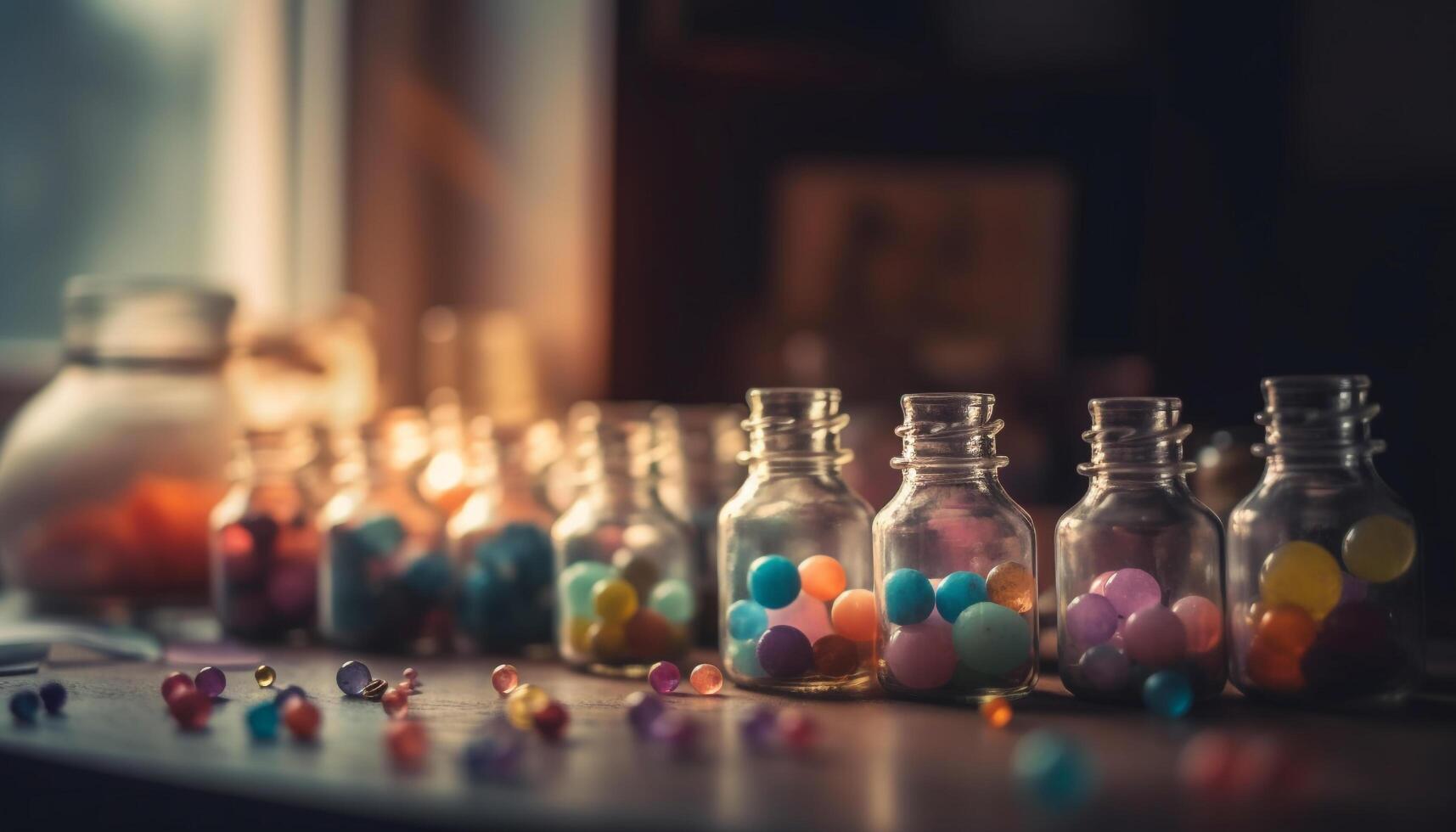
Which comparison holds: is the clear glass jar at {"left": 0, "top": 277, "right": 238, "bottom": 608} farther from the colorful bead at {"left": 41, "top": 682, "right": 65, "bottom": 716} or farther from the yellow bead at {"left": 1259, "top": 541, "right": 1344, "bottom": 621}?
the yellow bead at {"left": 1259, "top": 541, "right": 1344, "bottom": 621}

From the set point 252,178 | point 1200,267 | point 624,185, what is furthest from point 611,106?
point 1200,267

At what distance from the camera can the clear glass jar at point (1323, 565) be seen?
35.0 inches

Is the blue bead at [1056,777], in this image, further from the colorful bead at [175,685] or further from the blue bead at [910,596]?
the colorful bead at [175,685]

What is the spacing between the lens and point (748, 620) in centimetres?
100

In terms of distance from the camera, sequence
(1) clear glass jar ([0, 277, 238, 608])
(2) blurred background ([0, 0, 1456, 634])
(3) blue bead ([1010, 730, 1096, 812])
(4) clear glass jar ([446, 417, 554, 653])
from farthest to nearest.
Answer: (2) blurred background ([0, 0, 1456, 634])
(1) clear glass jar ([0, 277, 238, 608])
(4) clear glass jar ([446, 417, 554, 653])
(3) blue bead ([1010, 730, 1096, 812])

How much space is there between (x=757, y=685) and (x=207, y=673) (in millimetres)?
424

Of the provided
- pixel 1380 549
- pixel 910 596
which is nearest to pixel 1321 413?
pixel 1380 549

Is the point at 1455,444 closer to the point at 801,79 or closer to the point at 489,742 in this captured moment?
the point at 801,79

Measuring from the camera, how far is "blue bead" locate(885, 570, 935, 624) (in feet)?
3.03

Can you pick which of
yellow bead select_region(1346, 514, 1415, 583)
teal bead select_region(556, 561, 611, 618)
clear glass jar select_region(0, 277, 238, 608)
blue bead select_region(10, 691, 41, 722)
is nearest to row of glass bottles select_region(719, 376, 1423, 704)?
yellow bead select_region(1346, 514, 1415, 583)

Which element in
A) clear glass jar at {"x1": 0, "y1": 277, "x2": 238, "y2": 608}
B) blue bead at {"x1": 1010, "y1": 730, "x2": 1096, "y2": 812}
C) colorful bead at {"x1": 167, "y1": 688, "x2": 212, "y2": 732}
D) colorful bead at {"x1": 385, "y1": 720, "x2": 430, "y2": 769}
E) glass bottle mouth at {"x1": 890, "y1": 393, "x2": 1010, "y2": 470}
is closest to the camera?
blue bead at {"x1": 1010, "y1": 730, "x2": 1096, "y2": 812}

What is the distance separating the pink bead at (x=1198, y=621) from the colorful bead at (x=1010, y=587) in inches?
4.1

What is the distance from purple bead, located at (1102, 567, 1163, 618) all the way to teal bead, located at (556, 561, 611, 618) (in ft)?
1.40

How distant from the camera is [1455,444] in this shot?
1.48m
